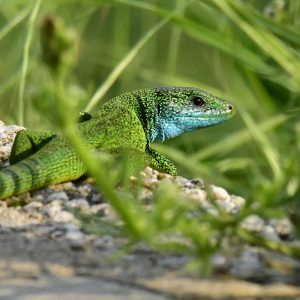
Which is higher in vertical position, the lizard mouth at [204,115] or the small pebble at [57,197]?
the lizard mouth at [204,115]

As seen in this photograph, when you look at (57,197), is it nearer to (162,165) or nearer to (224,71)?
(162,165)

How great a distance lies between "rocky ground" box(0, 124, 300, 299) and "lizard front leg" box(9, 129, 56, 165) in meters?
1.08

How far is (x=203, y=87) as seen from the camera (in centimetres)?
755

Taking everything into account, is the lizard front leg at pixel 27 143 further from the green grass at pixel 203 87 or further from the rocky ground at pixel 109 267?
the rocky ground at pixel 109 267

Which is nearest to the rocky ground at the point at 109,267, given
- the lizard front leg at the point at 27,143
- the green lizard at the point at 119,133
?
the green lizard at the point at 119,133

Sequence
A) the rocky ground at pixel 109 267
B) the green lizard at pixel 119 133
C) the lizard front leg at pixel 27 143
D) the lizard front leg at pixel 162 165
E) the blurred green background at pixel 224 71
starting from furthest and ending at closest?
the blurred green background at pixel 224 71 < the lizard front leg at pixel 162 165 < the lizard front leg at pixel 27 143 < the green lizard at pixel 119 133 < the rocky ground at pixel 109 267

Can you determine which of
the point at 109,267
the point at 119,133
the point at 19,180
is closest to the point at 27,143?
the point at 119,133

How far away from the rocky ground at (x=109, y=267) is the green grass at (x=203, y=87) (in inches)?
3.8

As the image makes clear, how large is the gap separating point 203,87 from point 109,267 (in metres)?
4.00

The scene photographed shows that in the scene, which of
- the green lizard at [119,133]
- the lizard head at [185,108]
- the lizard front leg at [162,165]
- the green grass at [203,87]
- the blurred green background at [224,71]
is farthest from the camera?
the lizard head at [185,108]

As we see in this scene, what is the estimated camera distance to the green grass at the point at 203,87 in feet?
10.8

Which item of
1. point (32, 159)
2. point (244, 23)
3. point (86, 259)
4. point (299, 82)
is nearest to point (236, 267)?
point (86, 259)

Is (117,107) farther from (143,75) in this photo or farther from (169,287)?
(169,287)

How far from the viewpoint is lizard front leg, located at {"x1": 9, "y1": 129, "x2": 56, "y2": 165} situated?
18.1 ft
